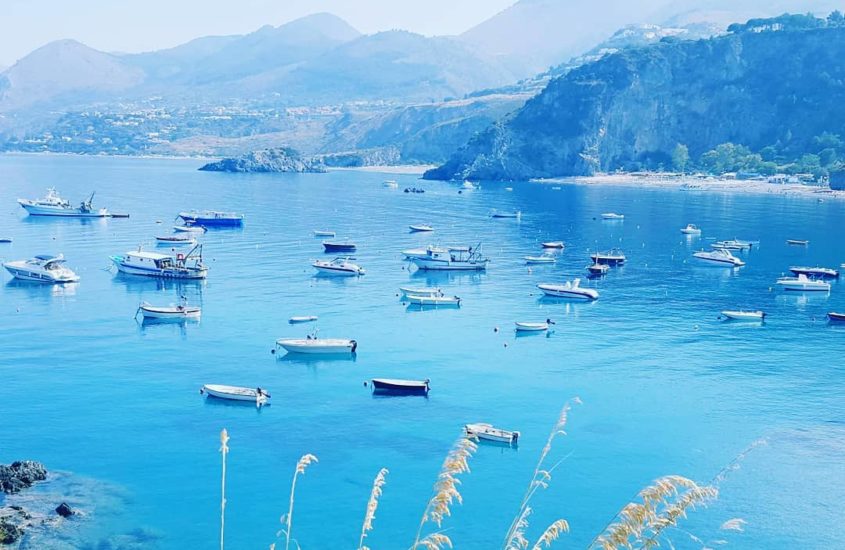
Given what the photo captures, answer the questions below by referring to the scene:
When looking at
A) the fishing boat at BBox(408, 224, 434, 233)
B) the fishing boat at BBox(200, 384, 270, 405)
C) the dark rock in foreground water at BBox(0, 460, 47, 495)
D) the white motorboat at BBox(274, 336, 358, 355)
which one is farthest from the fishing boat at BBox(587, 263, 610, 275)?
the dark rock in foreground water at BBox(0, 460, 47, 495)

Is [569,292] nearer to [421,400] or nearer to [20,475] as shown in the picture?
[421,400]

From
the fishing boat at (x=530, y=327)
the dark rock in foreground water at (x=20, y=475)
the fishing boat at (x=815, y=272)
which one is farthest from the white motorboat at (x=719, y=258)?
the dark rock in foreground water at (x=20, y=475)

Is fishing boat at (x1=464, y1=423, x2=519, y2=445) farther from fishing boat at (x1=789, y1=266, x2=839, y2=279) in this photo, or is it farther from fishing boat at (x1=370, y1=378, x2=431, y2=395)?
fishing boat at (x1=789, y1=266, x2=839, y2=279)

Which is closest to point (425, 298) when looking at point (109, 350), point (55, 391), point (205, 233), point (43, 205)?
point (109, 350)

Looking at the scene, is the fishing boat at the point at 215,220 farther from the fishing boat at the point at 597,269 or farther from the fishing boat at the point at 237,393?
the fishing boat at the point at 237,393

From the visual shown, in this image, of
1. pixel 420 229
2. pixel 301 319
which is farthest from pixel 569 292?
pixel 420 229
